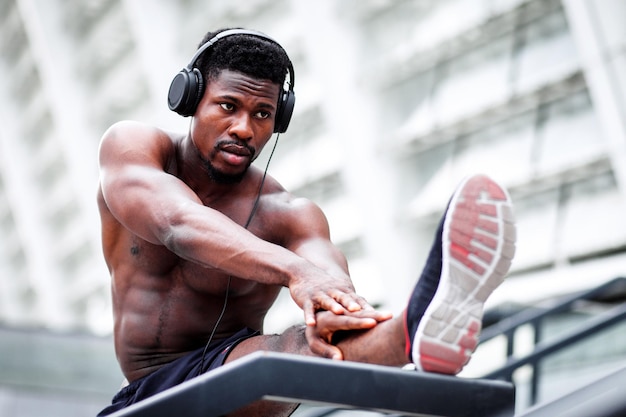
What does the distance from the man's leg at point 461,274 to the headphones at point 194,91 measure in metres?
0.90

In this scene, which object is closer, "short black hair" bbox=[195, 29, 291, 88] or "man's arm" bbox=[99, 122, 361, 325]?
"man's arm" bbox=[99, 122, 361, 325]

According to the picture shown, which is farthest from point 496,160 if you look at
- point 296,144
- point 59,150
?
point 59,150

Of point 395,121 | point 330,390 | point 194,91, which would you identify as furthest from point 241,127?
point 395,121

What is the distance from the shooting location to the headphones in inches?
90.4

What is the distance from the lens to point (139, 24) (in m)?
17.5

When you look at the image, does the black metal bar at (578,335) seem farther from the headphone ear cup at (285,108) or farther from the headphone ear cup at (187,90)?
the headphone ear cup at (187,90)

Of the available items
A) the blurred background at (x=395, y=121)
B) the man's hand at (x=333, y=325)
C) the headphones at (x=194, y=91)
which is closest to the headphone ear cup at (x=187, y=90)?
the headphones at (x=194, y=91)

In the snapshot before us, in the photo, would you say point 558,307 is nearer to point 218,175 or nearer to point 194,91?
point 218,175

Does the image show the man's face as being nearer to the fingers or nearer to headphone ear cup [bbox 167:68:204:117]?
headphone ear cup [bbox 167:68:204:117]

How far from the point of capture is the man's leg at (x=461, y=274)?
1560 mm

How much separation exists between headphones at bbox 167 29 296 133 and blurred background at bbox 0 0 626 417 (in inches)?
110

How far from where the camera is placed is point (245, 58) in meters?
2.29

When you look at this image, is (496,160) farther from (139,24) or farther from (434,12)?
(139,24)

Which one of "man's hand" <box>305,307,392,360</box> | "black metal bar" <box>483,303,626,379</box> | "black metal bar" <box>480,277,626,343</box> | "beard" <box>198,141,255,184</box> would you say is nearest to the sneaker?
"man's hand" <box>305,307,392,360</box>
